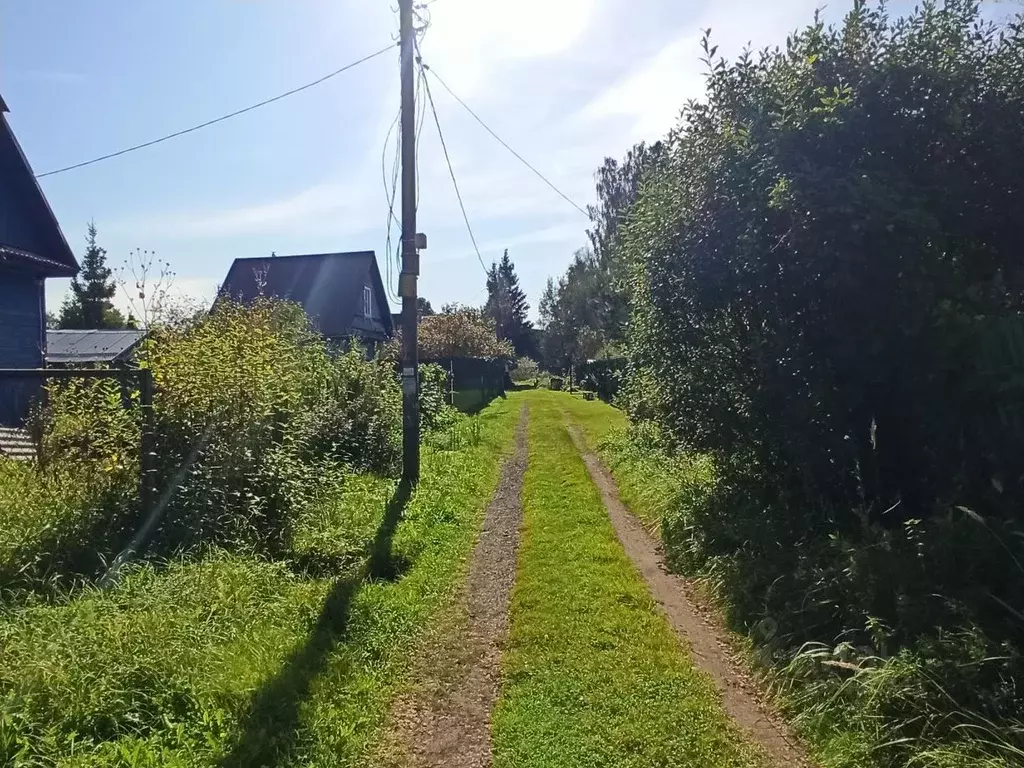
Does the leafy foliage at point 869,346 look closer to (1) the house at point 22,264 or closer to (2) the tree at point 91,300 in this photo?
(1) the house at point 22,264

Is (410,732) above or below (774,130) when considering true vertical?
below

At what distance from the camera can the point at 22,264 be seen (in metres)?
11.5

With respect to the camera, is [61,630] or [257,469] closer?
[61,630]

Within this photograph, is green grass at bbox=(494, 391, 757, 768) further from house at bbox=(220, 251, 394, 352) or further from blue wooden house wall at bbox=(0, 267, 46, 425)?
house at bbox=(220, 251, 394, 352)

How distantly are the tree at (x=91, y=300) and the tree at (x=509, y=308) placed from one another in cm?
3076

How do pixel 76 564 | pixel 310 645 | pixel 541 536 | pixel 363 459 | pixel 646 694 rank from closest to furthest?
pixel 646 694
pixel 310 645
pixel 76 564
pixel 541 536
pixel 363 459

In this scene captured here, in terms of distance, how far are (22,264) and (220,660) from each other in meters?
10.7

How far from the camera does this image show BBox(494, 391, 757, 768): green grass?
3436mm

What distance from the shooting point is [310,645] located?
14.3 ft

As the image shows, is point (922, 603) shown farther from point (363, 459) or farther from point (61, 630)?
point (363, 459)

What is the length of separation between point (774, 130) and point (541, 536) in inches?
178

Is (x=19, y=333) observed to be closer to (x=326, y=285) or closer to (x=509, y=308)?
(x=326, y=285)

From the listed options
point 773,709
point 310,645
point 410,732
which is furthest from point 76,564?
point 773,709

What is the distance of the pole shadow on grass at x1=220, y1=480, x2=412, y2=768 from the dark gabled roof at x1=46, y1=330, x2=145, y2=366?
63.2ft
